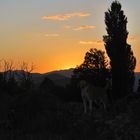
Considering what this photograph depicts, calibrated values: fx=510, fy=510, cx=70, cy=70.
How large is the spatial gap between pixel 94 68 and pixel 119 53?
1128 centimetres

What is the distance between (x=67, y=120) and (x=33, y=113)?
3.60 m

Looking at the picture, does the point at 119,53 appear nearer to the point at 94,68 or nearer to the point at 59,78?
the point at 94,68

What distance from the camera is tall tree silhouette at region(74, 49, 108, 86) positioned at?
64.8m

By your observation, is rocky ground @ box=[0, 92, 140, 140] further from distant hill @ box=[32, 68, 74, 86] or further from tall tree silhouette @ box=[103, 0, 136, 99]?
distant hill @ box=[32, 68, 74, 86]

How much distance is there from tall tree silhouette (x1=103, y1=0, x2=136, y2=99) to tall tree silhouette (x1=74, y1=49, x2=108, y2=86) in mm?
5032

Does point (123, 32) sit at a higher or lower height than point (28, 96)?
higher

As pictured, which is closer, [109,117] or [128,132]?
[128,132]

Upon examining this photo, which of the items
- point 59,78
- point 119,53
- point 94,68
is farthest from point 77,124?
point 59,78

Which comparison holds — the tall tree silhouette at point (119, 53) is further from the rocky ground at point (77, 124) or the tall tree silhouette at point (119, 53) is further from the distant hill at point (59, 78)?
the distant hill at point (59, 78)

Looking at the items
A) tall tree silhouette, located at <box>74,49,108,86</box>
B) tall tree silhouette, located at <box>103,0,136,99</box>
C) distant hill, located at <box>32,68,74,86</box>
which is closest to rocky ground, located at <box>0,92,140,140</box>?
tall tree silhouette, located at <box>103,0,136,99</box>

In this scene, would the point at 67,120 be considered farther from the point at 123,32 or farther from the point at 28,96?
the point at 123,32

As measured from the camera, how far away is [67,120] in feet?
75.4

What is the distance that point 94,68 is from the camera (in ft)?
227

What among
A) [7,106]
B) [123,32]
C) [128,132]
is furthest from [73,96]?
[128,132]
